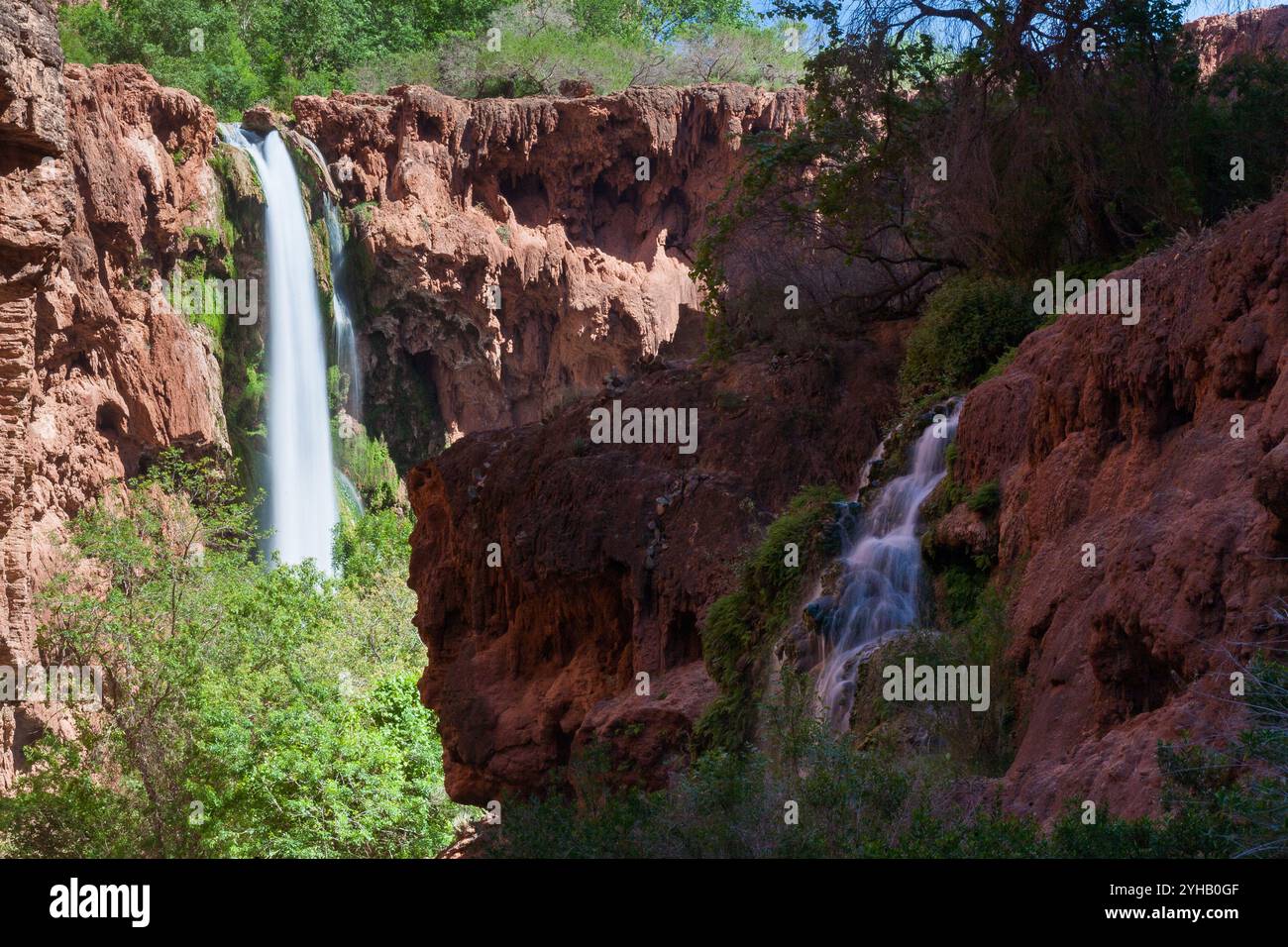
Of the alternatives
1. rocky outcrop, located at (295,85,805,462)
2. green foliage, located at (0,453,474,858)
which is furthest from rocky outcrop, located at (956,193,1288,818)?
rocky outcrop, located at (295,85,805,462)

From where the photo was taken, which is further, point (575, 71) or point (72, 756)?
point (575, 71)

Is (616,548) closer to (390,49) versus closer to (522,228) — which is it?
Answer: (522,228)

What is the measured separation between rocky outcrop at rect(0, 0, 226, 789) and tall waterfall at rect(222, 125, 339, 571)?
2.81 metres

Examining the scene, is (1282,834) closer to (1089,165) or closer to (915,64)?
(1089,165)

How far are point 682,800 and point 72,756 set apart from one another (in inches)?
Result: 564

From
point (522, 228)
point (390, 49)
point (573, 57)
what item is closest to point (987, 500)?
point (522, 228)

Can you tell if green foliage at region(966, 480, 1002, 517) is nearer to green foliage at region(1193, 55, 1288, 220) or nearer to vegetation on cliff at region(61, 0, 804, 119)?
green foliage at region(1193, 55, 1288, 220)

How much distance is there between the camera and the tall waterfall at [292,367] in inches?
1752

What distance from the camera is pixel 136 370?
3797 cm

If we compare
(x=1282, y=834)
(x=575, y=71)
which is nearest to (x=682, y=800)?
(x=1282, y=834)

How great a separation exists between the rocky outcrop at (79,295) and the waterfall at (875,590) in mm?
16212

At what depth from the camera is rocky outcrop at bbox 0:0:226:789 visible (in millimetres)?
24797

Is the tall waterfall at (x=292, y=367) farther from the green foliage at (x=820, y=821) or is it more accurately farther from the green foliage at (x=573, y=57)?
the green foliage at (x=820, y=821)

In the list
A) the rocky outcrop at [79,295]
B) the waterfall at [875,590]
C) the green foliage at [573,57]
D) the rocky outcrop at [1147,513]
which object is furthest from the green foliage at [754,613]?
the green foliage at [573,57]
